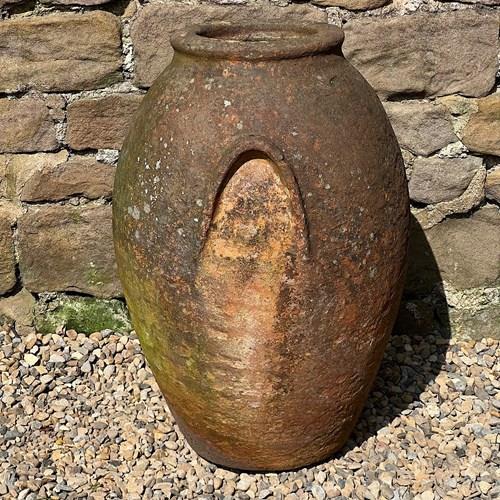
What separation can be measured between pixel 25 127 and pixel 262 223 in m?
1.13

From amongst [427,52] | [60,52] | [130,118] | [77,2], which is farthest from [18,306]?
[427,52]

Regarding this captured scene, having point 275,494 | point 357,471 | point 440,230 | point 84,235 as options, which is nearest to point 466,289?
point 440,230

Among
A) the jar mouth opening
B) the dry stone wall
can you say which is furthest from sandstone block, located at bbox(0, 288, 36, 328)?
the jar mouth opening

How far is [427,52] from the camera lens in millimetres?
2895

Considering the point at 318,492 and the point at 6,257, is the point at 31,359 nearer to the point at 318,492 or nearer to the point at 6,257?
the point at 6,257

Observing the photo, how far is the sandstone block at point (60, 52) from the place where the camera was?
2846mm

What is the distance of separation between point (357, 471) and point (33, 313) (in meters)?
1.27

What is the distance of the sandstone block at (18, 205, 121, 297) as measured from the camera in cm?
309

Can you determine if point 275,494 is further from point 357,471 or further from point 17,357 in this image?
point 17,357

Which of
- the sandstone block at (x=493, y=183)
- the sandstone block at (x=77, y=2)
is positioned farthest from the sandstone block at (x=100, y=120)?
the sandstone block at (x=493, y=183)

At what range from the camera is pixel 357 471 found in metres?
2.66

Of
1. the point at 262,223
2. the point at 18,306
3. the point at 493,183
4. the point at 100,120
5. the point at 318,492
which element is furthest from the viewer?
the point at 18,306

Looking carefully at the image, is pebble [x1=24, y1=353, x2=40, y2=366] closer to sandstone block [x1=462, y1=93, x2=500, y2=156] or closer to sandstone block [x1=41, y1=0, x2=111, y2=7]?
sandstone block [x1=41, y1=0, x2=111, y2=7]

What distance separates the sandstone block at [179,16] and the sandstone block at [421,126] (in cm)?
39
